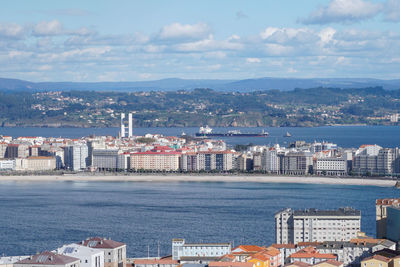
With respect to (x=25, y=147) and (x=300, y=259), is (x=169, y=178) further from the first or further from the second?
(x=300, y=259)

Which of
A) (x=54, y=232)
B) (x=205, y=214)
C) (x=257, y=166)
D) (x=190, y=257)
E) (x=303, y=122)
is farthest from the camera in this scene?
(x=303, y=122)

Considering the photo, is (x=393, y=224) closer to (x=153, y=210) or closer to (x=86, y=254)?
(x=86, y=254)

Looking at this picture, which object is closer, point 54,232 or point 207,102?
point 54,232

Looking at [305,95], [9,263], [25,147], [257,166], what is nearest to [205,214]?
[9,263]

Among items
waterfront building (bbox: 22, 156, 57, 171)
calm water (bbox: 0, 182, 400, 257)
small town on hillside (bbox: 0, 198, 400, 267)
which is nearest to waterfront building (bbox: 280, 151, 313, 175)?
calm water (bbox: 0, 182, 400, 257)

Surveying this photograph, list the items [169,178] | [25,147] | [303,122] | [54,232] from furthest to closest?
[303,122]
[25,147]
[169,178]
[54,232]

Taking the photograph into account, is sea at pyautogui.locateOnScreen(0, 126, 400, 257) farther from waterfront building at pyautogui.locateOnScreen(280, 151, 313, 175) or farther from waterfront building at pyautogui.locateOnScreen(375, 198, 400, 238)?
waterfront building at pyautogui.locateOnScreen(280, 151, 313, 175)

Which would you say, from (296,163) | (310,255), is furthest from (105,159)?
(310,255)
